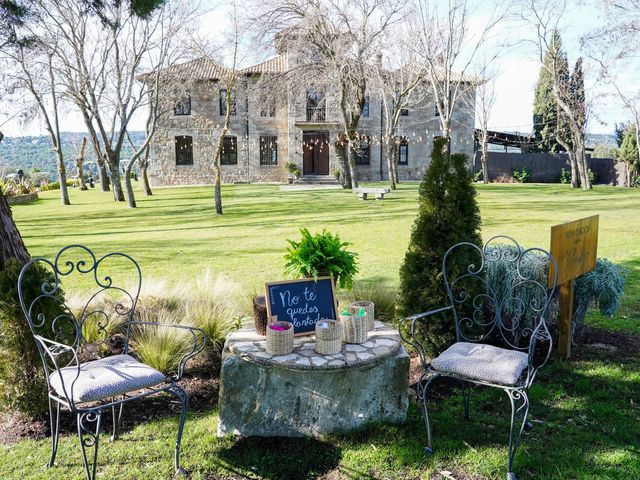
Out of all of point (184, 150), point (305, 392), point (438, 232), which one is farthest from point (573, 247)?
point (184, 150)

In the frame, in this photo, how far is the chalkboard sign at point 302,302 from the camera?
3.56 m

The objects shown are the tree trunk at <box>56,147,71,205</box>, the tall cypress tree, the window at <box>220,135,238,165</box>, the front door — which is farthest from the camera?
the tall cypress tree

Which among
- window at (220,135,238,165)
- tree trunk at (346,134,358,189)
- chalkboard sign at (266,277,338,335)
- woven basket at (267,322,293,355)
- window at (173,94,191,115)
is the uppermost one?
window at (173,94,191,115)

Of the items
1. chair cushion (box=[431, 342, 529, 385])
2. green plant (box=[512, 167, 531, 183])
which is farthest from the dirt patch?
green plant (box=[512, 167, 531, 183])

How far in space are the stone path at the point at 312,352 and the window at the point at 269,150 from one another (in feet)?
93.0

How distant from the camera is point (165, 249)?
1061cm

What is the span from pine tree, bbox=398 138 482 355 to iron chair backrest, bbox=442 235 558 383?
0.07 meters

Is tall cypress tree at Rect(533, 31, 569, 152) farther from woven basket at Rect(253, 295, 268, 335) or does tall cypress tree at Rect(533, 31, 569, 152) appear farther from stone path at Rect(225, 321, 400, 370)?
woven basket at Rect(253, 295, 268, 335)

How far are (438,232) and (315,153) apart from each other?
27965 mm

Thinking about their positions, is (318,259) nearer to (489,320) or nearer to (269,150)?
(489,320)

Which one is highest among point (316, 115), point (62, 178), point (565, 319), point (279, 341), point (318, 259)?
point (316, 115)

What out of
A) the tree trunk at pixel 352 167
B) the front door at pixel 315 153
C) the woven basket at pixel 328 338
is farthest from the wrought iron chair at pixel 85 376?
the front door at pixel 315 153

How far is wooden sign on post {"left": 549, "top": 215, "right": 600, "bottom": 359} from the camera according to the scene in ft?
14.4

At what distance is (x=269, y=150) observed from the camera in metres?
31.5
